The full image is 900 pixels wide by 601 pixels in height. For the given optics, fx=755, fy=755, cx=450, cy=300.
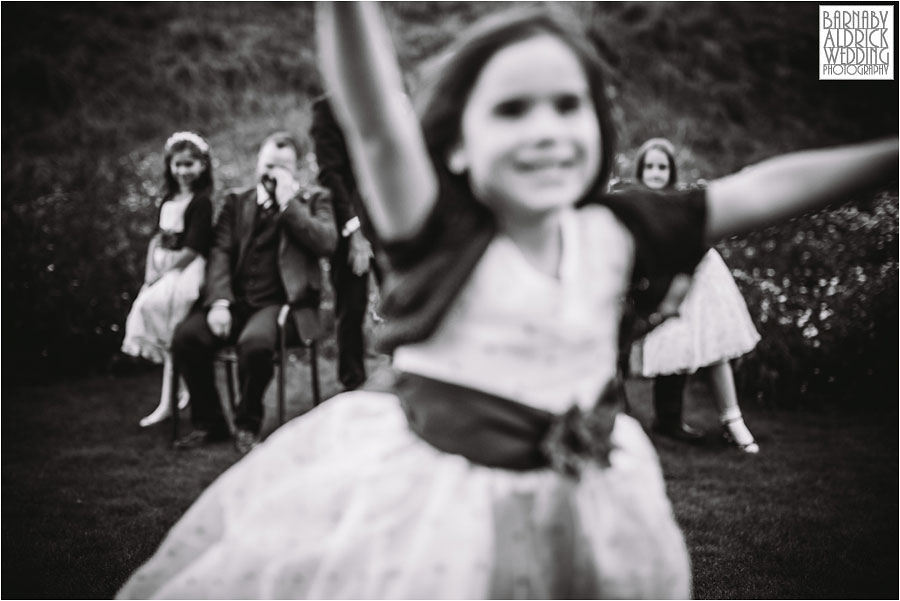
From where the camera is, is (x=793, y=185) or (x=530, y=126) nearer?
(x=530, y=126)

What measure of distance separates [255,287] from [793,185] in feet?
11.0

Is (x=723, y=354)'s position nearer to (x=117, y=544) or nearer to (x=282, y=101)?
(x=117, y=544)

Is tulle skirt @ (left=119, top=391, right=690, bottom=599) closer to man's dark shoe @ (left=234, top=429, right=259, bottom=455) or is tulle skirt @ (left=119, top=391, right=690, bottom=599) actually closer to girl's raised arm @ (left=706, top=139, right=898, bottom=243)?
girl's raised arm @ (left=706, top=139, right=898, bottom=243)

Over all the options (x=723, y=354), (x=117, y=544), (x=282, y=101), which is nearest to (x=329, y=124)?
(x=117, y=544)

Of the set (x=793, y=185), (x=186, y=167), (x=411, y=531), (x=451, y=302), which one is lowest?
(x=411, y=531)

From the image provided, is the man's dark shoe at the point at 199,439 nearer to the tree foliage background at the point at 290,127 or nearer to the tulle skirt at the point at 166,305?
the tulle skirt at the point at 166,305

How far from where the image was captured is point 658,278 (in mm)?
1108

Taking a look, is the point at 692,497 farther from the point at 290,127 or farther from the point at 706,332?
the point at 290,127

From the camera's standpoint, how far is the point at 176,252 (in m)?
4.24

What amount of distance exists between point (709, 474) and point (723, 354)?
718mm

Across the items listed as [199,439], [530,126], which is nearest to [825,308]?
[199,439]

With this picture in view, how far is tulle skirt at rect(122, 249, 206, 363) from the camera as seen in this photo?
4.11 m

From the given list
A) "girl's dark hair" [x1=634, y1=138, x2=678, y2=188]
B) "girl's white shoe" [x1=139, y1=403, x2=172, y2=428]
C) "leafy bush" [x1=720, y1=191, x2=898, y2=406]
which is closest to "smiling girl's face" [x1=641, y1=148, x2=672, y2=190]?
"girl's dark hair" [x1=634, y1=138, x2=678, y2=188]

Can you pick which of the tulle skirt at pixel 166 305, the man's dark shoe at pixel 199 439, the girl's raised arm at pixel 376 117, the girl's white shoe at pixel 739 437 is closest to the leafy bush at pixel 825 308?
the girl's white shoe at pixel 739 437
